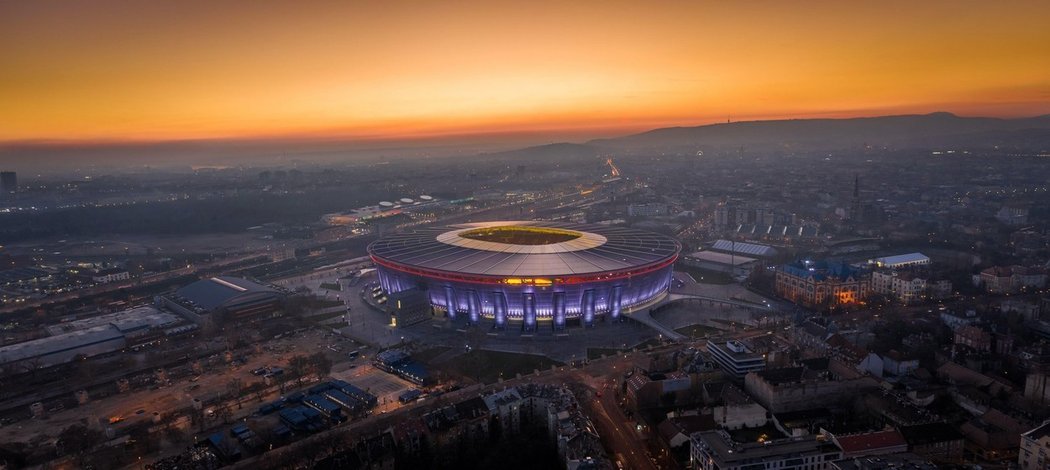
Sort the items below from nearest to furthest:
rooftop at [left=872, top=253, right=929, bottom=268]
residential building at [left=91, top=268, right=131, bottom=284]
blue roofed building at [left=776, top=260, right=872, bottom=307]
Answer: blue roofed building at [left=776, top=260, right=872, bottom=307], rooftop at [left=872, top=253, right=929, bottom=268], residential building at [left=91, top=268, right=131, bottom=284]

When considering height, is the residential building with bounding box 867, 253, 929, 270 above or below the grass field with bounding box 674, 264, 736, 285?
above

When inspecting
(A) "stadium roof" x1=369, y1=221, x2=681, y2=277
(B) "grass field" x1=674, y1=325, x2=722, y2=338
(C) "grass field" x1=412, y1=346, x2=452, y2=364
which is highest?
(A) "stadium roof" x1=369, y1=221, x2=681, y2=277

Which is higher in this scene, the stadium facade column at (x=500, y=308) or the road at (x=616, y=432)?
the stadium facade column at (x=500, y=308)

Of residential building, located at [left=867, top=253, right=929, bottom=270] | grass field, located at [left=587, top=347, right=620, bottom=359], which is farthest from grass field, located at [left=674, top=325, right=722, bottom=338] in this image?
residential building, located at [left=867, top=253, right=929, bottom=270]

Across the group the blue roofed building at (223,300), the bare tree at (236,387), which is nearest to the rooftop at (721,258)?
the blue roofed building at (223,300)

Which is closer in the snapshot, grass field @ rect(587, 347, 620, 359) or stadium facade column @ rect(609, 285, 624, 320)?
grass field @ rect(587, 347, 620, 359)

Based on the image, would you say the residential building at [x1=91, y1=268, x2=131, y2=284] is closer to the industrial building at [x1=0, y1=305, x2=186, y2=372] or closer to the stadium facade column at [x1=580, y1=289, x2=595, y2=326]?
the industrial building at [x1=0, y1=305, x2=186, y2=372]

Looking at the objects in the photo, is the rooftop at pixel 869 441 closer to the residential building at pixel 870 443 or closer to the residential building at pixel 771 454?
the residential building at pixel 870 443
